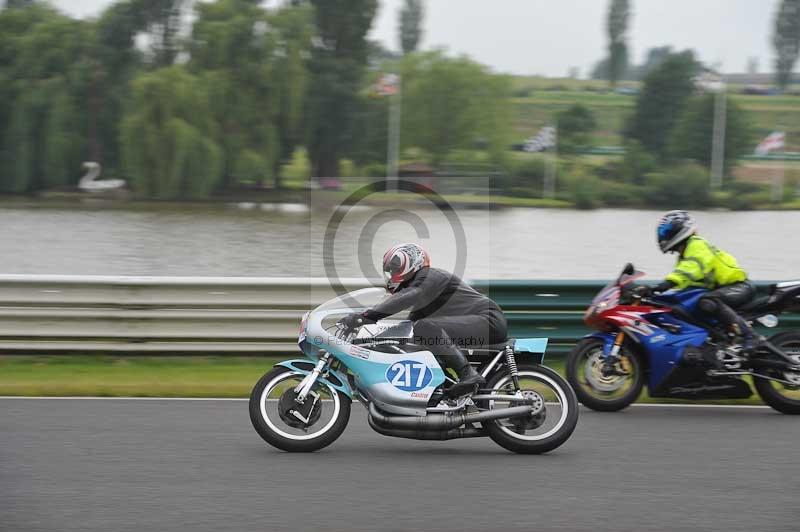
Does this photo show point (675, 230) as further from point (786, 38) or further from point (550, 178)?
Answer: point (786, 38)

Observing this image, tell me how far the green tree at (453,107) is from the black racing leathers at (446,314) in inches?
2194

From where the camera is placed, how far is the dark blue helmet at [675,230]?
912 centimetres

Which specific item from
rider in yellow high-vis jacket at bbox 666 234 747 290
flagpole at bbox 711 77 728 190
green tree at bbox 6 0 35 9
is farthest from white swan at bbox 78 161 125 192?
rider in yellow high-vis jacket at bbox 666 234 747 290

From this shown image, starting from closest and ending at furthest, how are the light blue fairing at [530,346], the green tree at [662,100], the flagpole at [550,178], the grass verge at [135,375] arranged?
1. the light blue fairing at [530,346]
2. the grass verge at [135,375]
3. the flagpole at [550,178]
4. the green tree at [662,100]

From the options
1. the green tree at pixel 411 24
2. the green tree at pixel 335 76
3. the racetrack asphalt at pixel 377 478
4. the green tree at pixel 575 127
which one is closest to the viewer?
the racetrack asphalt at pixel 377 478

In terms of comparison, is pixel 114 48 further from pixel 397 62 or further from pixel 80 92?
pixel 397 62

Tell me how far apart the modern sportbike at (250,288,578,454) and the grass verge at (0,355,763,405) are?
2.53 metres

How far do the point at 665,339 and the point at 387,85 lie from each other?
53046 millimetres

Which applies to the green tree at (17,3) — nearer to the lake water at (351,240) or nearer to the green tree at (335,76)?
the green tree at (335,76)

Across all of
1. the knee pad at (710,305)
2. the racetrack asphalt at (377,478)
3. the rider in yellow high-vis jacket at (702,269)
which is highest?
the rider in yellow high-vis jacket at (702,269)

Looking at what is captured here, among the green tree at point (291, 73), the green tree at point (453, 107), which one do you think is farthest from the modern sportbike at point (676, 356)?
the green tree at point (453, 107)

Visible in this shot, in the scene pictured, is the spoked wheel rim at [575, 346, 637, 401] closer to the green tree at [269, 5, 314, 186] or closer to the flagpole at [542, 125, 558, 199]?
the green tree at [269, 5, 314, 186]

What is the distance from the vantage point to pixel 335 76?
193 feet

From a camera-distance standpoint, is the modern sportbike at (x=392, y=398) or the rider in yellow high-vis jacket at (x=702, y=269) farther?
the rider in yellow high-vis jacket at (x=702, y=269)
